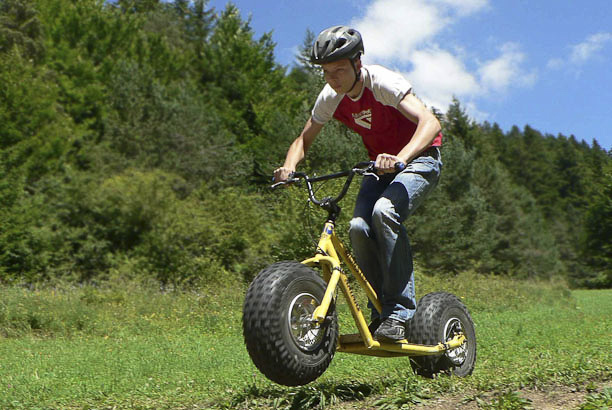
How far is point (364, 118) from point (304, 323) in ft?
5.34

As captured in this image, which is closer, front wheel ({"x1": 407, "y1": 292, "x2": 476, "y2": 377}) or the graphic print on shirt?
the graphic print on shirt

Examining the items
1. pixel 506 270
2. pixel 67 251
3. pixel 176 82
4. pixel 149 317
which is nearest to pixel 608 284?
pixel 506 270

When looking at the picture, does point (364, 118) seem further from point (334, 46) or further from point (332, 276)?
point (332, 276)

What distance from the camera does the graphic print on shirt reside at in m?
4.50

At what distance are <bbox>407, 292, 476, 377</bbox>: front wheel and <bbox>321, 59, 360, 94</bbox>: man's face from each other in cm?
197

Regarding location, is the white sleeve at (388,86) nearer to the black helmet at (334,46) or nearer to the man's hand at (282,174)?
the black helmet at (334,46)

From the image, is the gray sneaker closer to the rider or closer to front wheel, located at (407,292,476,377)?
the rider

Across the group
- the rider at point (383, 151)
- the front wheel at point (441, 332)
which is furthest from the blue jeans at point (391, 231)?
the front wheel at point (441, 332)

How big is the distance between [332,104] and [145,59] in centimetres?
4060

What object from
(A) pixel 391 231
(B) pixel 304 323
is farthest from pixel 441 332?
(B) pixel 304 323

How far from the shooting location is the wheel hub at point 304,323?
376 cm

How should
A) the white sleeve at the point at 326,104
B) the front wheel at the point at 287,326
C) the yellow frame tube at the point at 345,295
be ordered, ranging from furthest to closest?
the white sleeve at the point at 326,104
the yellow frame tube at the point at 345,295
the front wheel at the point at 287,326

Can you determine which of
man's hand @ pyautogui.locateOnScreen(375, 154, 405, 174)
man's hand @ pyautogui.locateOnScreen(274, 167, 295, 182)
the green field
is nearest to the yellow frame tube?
the green field

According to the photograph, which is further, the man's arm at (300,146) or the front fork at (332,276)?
the man's arm at (300,146)
